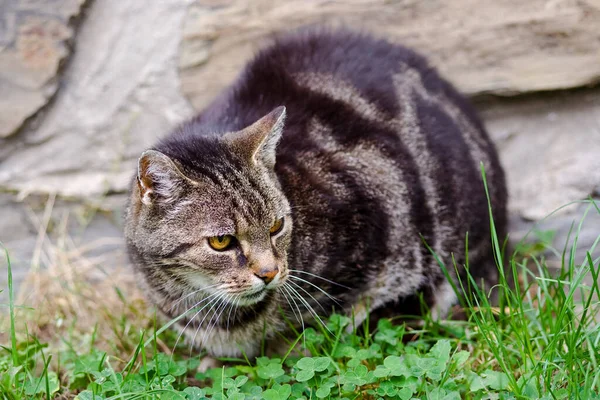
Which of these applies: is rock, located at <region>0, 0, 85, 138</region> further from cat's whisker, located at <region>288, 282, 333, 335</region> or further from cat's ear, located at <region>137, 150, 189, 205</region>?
cat's whisker, located at <region>288, 282, 333, 335</region>

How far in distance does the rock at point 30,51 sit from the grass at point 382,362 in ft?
3.83

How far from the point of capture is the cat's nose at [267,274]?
2.07 m

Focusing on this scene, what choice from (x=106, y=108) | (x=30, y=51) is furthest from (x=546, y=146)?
(x=30, y=51)

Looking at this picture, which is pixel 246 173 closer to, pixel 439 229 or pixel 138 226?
pixel 138 226

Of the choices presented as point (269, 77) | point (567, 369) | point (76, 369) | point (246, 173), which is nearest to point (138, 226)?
point (246, 173)

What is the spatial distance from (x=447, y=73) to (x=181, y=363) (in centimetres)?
180

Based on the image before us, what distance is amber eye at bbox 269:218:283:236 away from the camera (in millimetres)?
2184

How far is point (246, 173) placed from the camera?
2.17 m

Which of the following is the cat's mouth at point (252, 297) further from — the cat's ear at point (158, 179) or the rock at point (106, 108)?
the rock at point (106, 108)

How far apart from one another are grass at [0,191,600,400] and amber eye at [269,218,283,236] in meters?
0.34

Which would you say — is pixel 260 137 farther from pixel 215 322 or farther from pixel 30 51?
pixel 30 51

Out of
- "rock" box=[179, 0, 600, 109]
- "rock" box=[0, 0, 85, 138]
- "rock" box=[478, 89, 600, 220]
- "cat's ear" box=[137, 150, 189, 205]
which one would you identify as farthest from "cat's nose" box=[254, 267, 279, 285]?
"rock" box=[0, 0, 85, 138]

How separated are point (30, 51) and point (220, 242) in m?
1.72

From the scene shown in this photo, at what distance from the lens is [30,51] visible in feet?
10.6
